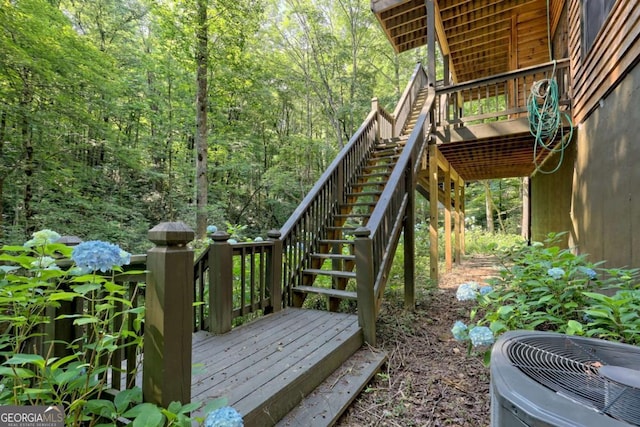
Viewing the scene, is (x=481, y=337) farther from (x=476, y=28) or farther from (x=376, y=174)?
(x=476, y=28)

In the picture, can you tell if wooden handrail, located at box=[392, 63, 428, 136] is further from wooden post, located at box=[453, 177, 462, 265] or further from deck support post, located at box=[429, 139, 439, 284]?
wooden post, located at box=[453, 177, 462, 265]

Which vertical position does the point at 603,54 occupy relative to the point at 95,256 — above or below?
above

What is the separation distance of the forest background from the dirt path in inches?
98.3

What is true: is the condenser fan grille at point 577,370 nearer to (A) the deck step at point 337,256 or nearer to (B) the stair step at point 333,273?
(B) the stair step at point 333,273

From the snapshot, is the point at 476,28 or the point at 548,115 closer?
the point at 548,115

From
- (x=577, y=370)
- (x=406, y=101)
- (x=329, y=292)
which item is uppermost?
(x=406, y=101)

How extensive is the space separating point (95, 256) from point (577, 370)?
1723 mm

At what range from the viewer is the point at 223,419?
1.09m

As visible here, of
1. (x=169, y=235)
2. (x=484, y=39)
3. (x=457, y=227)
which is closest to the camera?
(x=169, y=235)

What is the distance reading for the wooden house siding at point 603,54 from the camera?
8.77ft

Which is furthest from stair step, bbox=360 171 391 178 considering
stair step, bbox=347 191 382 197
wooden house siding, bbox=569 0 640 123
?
wooden house siding, bbox=569 0 640 123

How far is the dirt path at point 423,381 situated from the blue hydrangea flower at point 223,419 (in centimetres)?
112

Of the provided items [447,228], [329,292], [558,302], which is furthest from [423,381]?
[447,228]

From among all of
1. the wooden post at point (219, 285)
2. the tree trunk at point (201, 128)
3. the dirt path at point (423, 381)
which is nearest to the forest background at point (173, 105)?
the tree trunk at point (201, 128)
